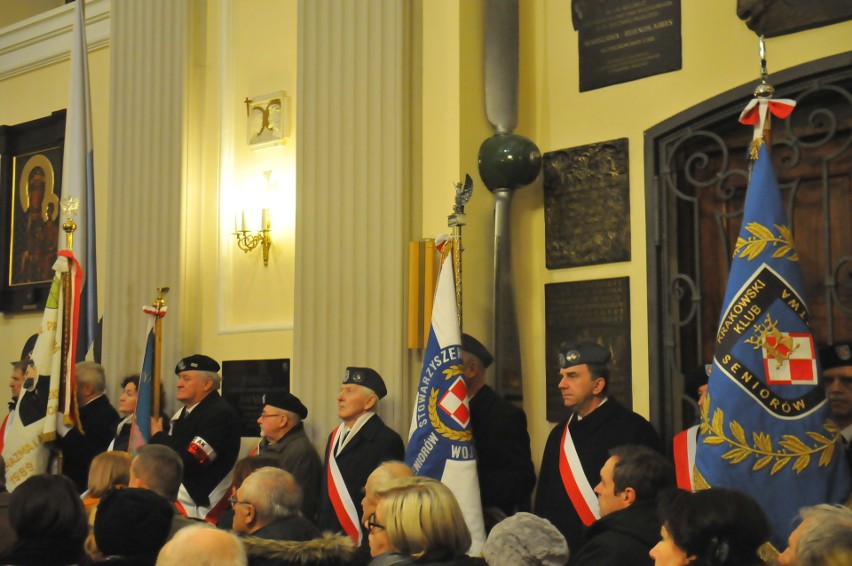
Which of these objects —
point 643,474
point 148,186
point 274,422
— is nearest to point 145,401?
point 274,422

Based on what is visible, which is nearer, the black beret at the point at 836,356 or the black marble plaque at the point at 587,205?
the black beret at the point at 836,356

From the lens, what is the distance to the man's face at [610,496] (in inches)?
168

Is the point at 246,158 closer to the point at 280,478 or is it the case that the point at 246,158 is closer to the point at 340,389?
the point at 340,389

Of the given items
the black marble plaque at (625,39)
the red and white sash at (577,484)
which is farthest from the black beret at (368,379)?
the black marble plaque at (625,39)

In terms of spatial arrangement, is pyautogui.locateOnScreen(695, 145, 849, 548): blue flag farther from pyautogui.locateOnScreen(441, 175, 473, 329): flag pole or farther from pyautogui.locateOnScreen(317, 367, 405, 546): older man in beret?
pyautogui.locateOnScreen(317, 367, 405, 546): older man in beret

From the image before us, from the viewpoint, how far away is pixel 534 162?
6.46 metres

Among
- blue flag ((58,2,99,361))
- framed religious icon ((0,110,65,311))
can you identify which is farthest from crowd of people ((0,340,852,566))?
framed religious icon ((0,110,65,311))

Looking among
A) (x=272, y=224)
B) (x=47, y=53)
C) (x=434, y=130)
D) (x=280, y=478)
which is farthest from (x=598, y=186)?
(x=47, y=53)

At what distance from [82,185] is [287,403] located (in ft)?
8.19

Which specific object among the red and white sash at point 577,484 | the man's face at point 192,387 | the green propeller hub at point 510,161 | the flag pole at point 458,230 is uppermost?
the green propeller hub at point 510,161

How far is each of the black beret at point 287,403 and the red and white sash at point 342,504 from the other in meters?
0.57

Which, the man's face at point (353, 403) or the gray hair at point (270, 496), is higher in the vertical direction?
the man's face at point (353, 403)

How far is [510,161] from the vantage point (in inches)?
252

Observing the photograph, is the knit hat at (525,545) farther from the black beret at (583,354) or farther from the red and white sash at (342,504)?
the red and white sash at (342,504)
